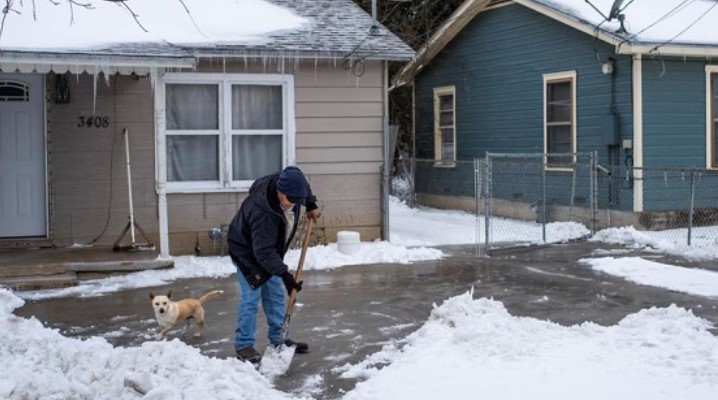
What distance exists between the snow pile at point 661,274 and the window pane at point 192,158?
580 centimetres

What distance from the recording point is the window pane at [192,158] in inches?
546

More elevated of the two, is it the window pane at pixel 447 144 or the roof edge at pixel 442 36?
the roof edge at pixel 442 36

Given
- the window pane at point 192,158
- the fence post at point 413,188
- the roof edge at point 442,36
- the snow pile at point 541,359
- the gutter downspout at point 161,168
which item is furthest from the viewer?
the fence post at point 413,188

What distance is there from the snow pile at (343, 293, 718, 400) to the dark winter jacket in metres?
1.04

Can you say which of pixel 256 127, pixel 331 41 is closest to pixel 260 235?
pixel 256 127

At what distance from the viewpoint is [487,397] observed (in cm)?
617

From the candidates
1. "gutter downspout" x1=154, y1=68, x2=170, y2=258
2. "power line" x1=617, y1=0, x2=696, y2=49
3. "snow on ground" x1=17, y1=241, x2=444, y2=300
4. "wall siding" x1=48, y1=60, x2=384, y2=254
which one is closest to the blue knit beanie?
"snow on ground" x1=17, y1=241, x2=444, y2=300

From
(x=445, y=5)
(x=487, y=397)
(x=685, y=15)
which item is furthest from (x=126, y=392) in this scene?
(x=445, y=5)

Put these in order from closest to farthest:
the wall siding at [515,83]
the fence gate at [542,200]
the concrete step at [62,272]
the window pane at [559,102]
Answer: the concrete step at [62,272], the fence gate at [542,200], the wall siding at [515,83], the window pane at [559,102]

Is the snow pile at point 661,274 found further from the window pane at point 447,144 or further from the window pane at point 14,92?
the window pane at point 14,92

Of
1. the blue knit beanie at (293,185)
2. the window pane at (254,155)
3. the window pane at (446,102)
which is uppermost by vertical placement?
the window pane at (446,102)

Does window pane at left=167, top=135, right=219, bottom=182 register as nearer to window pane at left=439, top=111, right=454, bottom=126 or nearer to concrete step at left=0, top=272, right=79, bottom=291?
concrete step at left=0, top=272, right=79, bottom=291

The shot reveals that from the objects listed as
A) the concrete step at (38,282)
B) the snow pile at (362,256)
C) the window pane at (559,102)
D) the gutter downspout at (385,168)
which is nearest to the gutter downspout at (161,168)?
the concrete step at (38,282)

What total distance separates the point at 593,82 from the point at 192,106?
737 cm
